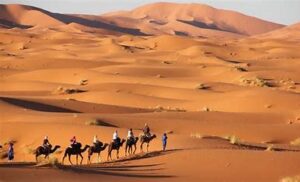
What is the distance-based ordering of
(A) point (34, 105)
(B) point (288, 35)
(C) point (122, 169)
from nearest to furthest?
(C) point (122, 169) → (A) point (34, 105) → (B) point (288, 35)

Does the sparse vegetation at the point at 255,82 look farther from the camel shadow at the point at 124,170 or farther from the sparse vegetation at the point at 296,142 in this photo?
the camel shadow at the point at 124,170

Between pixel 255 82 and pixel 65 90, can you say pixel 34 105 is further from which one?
pixel 255 82

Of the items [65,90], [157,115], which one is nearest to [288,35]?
[65,90]

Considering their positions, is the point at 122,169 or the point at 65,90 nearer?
the point at 122,169

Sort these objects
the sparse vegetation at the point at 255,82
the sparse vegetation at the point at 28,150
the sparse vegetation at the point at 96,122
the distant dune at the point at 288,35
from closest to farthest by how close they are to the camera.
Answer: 1. the sparse vegetation at the point at 28,150
2. the sparse vegetation at the point at 96,122
3. the sparse vegetation at the point at 255,82
4. the distant dune at the point at 288,35

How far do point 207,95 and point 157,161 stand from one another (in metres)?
23.2

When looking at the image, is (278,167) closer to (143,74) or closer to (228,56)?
(143,74)

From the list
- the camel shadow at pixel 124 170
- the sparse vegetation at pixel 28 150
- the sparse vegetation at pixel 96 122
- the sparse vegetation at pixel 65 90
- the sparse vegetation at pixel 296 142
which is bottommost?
the camel shadow at pixel 124 170

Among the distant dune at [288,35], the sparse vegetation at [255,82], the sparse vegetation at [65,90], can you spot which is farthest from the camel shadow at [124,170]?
the distant dune at [288,35]

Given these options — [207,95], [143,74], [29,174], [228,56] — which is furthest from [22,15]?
[29,174]

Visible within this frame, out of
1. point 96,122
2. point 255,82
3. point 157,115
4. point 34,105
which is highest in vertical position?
point 255,82

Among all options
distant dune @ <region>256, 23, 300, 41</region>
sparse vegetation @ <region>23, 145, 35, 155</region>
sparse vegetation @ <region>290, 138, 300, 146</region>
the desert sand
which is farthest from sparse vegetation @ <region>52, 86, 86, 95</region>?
distant dune @ <region>256, 23, 300, 41</region>

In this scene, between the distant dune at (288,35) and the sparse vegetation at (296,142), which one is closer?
the sparse vegetation at (296,142)

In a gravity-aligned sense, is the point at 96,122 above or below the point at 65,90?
below
